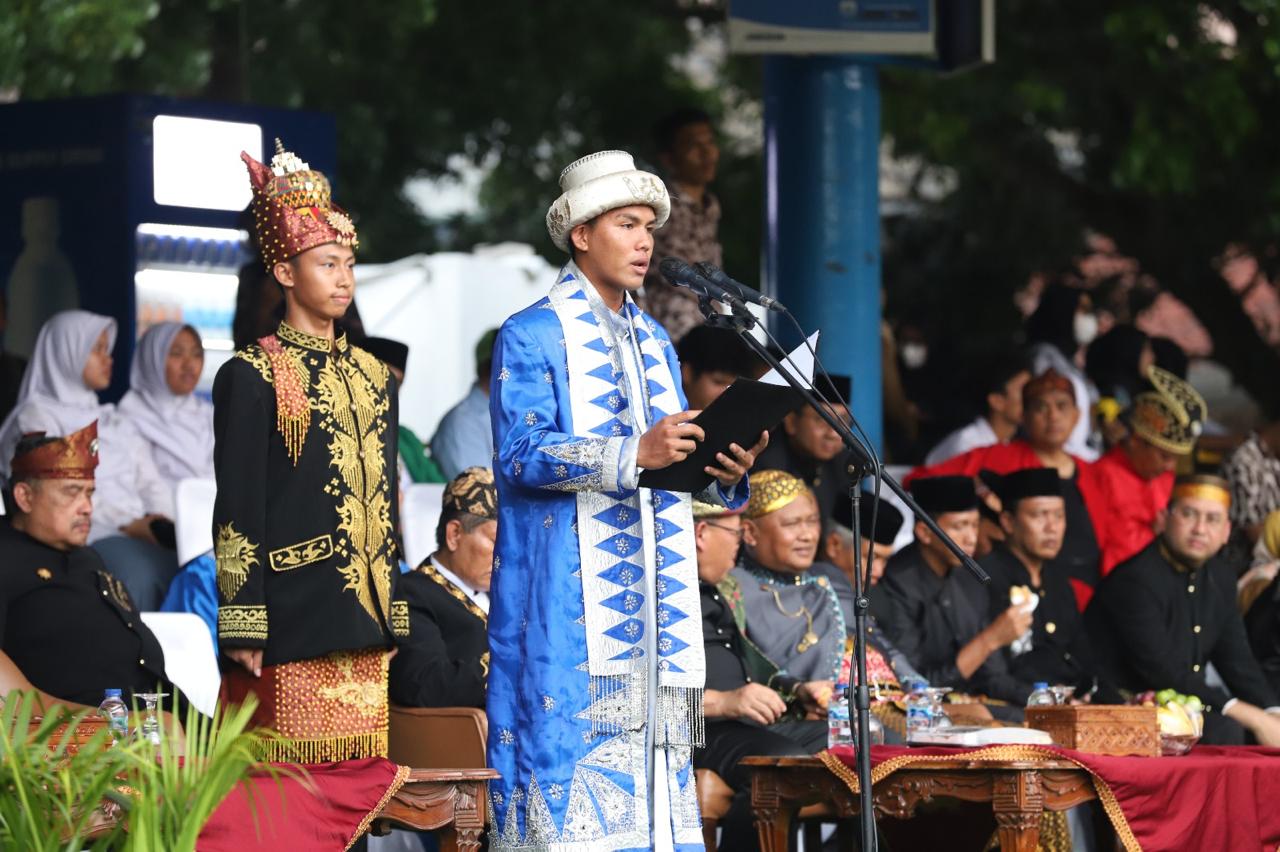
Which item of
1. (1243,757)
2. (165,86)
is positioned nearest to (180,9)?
(165,86)

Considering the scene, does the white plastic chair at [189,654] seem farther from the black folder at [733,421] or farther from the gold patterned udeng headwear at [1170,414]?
the gold patterned udeng headwear at [1170,414]

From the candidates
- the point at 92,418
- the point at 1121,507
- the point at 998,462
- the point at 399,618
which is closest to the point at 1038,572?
the point at 998,462

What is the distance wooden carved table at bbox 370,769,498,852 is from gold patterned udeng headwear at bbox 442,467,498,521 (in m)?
1.79

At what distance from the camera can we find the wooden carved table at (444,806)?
19.1 ft

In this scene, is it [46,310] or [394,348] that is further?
[46,310]

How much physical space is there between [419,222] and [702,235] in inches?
351

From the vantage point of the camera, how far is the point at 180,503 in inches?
326

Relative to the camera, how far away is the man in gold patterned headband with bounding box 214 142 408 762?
18.5ft

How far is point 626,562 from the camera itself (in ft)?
17.4

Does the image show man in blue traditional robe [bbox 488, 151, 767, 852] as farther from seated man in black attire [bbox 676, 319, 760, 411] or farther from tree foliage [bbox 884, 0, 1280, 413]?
tree foliage [bbox 884, 0, 1280, 413]

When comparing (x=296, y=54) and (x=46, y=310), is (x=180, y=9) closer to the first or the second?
(x=296, y=54)

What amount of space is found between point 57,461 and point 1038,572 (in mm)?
4078

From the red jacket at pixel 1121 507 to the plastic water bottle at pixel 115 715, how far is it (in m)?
5.79

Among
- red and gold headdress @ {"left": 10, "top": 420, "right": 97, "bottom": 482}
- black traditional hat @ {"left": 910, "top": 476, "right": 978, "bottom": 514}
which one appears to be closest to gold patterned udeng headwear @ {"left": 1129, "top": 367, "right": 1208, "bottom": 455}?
black traditional hat @ {"left": 910, "top": 476, "right": 978, "bottom": 514}
